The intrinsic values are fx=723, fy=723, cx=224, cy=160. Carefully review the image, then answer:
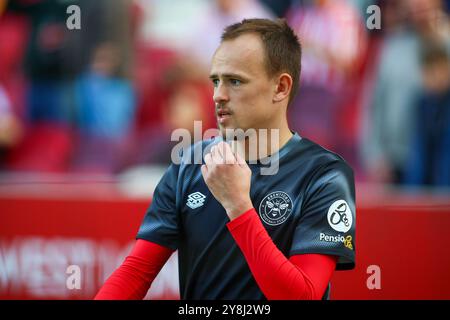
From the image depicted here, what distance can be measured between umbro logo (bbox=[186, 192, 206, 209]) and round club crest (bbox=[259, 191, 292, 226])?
8.6 inches

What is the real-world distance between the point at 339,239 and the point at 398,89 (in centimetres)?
388

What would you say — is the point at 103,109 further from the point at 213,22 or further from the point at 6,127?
the point at 213,22

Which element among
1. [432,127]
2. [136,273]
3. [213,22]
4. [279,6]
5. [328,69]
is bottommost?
[136,273]

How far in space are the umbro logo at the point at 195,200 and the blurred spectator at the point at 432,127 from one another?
3.75m

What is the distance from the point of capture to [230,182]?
232 centimetres

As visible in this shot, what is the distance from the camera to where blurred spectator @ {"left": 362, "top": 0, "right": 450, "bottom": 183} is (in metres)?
5.99

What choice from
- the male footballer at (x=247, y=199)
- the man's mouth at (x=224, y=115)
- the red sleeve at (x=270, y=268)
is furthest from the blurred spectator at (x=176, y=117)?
the red sleeve at (x=270, y=268)

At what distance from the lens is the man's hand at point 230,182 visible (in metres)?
2.32

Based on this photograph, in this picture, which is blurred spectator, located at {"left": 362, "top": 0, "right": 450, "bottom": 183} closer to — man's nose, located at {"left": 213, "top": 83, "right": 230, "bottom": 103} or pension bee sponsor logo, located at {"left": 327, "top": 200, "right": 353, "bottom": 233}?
pension bee sponsor logo, located at {"left": 327, "top": 200, "right": 353, "bottom": 233}

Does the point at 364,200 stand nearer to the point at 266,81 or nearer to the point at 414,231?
the point at 414,231

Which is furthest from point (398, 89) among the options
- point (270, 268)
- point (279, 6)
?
point (270, 268)

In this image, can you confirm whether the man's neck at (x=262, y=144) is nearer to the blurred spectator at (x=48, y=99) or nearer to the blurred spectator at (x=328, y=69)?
the blurred spectator at (x=328, y=69)
